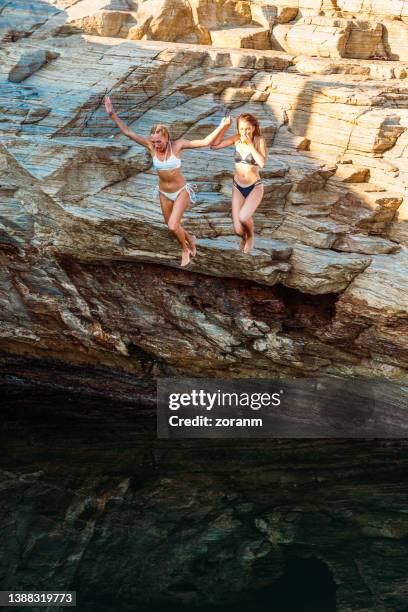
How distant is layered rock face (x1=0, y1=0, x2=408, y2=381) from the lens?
1331 cm

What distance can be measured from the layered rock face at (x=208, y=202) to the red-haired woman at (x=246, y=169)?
171cm

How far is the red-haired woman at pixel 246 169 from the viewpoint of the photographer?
10867 mm

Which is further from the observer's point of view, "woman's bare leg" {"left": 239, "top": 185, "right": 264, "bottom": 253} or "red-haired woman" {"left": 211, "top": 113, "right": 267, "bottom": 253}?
"woman's bare leg" {"left": 239, "top": 185, "right": 264, "bottom": 253}

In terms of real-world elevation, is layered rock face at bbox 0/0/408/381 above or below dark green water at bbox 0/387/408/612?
above

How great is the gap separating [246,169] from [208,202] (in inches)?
82.8

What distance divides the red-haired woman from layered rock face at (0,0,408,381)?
1.71m

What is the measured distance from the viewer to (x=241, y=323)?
1431cm

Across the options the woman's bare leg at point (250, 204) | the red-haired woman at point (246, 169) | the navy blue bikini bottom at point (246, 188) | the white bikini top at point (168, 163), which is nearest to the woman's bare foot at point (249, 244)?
the red-haired woman at point (246, 169)

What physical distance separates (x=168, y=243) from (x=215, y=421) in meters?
3.84

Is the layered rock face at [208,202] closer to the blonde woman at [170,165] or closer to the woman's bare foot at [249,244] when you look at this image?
the woman's bare foot at [249,244]

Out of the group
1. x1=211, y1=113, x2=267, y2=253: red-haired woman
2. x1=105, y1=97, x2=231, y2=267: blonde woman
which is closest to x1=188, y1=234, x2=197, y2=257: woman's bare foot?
x1=105, y1=97, x2=231, y2=267: blonde woman

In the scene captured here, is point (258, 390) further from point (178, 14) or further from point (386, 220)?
point (178, 14)

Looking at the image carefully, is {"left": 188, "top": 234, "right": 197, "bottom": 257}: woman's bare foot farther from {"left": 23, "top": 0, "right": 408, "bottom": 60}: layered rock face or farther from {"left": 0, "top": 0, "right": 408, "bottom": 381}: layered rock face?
{"left": 23, "top": 0, "right": 408, "bottom": 60}: layered rock face

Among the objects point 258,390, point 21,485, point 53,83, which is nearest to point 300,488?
point 258,390
